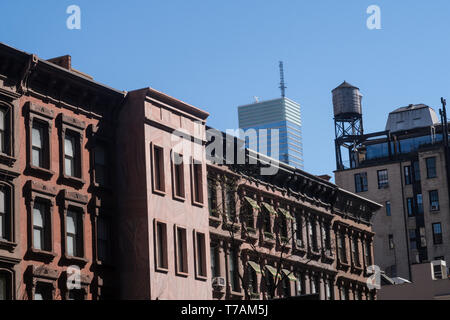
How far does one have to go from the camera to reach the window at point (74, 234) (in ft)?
147

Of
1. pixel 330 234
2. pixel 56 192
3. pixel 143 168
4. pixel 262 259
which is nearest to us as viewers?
pixel 56 192

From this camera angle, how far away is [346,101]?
126625mm

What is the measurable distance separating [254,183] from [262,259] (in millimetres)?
4590

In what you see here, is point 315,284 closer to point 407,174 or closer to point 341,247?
point 341,247

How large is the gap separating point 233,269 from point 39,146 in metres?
18.0

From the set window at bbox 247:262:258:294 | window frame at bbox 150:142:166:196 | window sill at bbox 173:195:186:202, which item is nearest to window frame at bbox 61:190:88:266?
window frame at bbox 150:142:166:196

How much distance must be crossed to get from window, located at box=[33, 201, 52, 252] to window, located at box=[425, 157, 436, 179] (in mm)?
77606

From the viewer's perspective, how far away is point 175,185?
50375 millimetres

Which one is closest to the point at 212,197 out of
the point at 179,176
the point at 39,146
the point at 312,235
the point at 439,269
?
the point at 179,176

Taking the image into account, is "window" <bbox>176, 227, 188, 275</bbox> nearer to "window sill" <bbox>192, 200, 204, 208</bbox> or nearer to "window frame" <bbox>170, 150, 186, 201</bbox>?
"window frame" <bbox>170, 150, 186, 201</bbox>

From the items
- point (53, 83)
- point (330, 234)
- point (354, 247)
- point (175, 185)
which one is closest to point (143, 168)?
point (175, 185)

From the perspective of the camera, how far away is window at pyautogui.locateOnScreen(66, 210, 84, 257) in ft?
147
